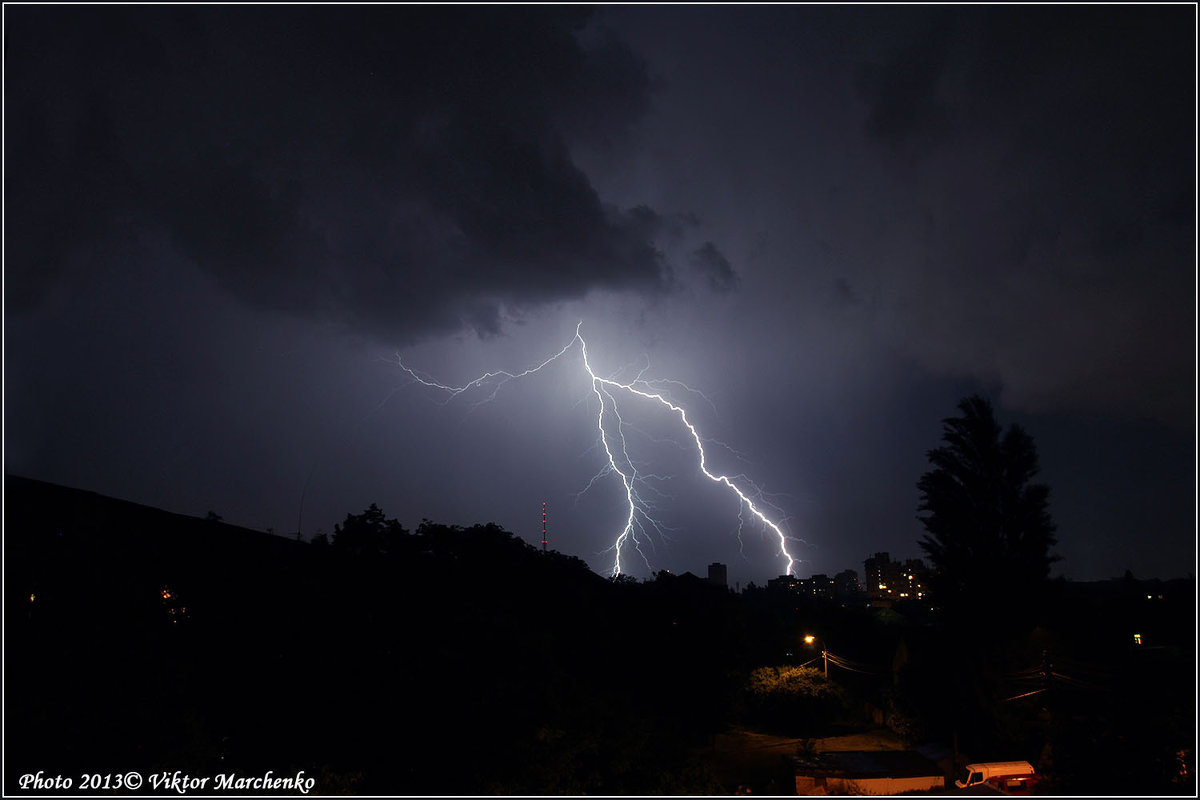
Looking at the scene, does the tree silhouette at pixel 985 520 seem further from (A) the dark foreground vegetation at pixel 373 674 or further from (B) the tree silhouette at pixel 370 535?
(B) the tree silhouette at pixel 370 535

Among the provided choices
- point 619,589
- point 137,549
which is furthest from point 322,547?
point 619,589

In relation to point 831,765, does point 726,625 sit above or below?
above

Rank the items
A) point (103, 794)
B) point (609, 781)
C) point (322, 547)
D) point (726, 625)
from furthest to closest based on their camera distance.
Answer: point (726, 625)
point (322, 547)
point (609, 781)
point (103, 794)

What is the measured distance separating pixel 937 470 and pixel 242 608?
21.4 m

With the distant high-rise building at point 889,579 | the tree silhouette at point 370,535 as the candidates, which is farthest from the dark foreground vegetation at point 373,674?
the distant high-rise building at point 889,579

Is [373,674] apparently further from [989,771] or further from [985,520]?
[985,520]

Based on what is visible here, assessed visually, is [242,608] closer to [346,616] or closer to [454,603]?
[346,616]

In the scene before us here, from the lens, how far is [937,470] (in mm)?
21062

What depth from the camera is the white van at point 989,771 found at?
12.1m

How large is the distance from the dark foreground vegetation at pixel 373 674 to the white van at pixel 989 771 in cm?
91

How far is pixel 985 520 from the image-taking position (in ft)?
65.1

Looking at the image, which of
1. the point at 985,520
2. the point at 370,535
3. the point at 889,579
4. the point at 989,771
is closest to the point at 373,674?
the point at 370,535

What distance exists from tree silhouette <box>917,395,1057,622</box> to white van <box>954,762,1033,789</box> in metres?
6.23

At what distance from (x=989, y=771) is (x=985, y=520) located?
9.80 m
